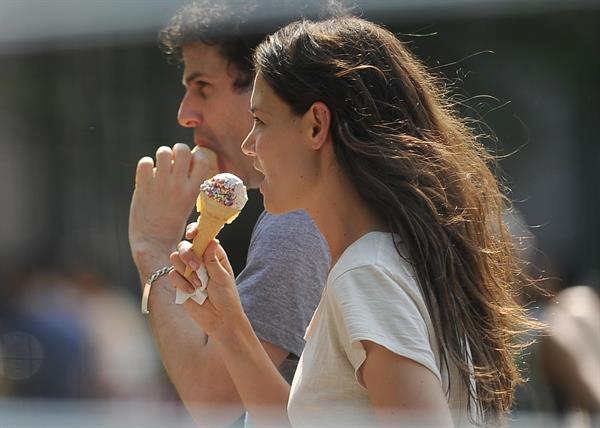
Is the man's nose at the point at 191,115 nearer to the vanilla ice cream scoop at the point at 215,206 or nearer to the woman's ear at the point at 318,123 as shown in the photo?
the vanilla ice cream scoop at the point at 215,206

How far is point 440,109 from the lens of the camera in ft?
4.75

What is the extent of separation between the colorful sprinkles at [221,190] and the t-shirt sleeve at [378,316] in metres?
0.40

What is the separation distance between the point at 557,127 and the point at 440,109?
1195mm

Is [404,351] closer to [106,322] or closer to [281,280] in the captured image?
[281,280]

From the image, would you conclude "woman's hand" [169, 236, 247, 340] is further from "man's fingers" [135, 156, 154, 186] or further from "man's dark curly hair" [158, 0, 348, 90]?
"man's dark curly hair" [158, 0, 348, 90]

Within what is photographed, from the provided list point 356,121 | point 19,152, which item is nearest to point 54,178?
point 19,152

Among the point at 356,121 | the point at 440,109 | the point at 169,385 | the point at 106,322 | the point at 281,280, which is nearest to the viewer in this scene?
the point at 356,121

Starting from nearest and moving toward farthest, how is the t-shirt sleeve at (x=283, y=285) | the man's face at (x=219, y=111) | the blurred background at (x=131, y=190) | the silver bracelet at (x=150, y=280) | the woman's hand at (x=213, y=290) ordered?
the woman's hand at (x=213, y=290)
the t-shirt sleeve at (x=283, y=285)
the silver bracelet at (x=150, y=280)
the man's face at (x=219, y=111)
the blurred background at (x=131, y=190)

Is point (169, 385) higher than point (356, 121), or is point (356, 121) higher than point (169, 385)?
point (356, 121)

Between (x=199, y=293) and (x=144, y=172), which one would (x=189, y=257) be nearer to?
(x=199, y=293)

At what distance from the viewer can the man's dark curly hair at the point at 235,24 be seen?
1858 mm

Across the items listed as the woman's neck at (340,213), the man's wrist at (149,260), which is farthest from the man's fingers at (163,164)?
the woman's neck at (340,213)

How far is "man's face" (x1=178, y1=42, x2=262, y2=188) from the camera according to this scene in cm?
186

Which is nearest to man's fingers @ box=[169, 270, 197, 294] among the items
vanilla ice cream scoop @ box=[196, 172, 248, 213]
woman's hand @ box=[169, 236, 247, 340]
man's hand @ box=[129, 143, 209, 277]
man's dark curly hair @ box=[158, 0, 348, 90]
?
woman's hand @ box=[169, 236, 247, 340]
